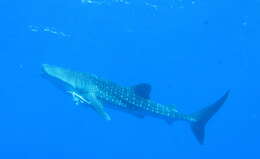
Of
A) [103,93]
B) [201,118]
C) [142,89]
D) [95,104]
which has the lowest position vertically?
[95,104]

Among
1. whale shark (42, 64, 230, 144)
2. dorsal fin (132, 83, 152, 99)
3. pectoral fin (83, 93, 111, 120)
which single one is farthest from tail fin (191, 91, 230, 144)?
pectoral fin (83, 93, 111, 120)

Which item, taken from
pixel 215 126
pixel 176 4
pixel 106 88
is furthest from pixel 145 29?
pixel 106 88

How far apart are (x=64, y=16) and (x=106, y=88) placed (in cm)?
2698

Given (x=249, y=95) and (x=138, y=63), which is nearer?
(x=138, y=63)

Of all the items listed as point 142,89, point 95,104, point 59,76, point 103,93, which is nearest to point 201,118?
point 142,89

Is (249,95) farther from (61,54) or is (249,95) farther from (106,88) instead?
(106,88)

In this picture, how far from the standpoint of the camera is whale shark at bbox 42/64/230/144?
12.1 meters

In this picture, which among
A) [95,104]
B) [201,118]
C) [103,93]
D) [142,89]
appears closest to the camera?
[95,104]

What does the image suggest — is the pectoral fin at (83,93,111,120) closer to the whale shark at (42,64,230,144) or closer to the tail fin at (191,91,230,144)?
the whale shark at (42,64,230,144)

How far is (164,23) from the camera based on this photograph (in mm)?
39844

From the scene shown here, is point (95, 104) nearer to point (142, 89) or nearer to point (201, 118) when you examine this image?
point (142, 89)

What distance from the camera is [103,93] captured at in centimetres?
1237

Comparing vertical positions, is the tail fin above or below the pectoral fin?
above

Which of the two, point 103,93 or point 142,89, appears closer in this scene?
point 103,93
